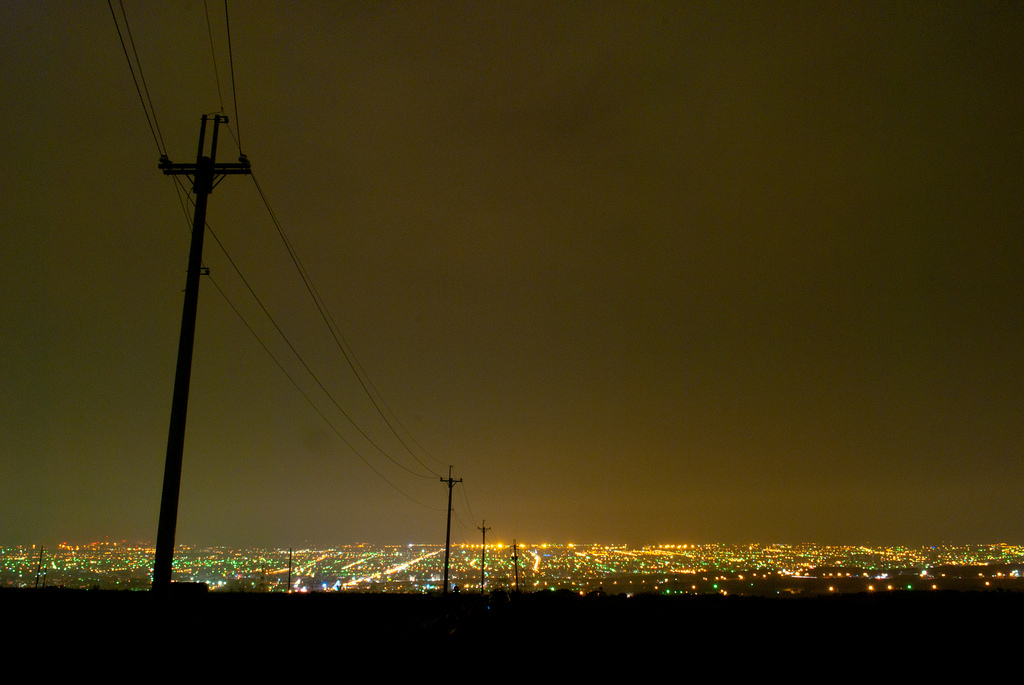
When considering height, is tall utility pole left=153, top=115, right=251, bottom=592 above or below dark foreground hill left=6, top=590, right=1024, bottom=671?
above

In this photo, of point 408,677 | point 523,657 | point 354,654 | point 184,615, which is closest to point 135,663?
point 184,615

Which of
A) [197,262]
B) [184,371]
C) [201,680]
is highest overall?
[197,262]

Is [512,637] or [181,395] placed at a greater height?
[181,395]

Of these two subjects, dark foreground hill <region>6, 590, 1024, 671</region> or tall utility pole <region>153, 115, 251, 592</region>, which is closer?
tall utility pole <region>153, 115, 251, 592</region>

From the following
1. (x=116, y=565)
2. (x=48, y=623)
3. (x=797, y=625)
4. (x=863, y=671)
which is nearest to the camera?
(x=863, y=671)

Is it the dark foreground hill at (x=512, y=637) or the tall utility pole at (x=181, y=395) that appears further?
the dark foreground hill at (x=512, y=637)

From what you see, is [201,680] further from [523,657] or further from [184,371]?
[523,657]

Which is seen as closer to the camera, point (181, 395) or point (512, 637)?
point (181, 395)

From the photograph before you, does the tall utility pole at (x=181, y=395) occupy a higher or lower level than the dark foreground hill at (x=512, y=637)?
higher
